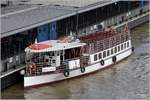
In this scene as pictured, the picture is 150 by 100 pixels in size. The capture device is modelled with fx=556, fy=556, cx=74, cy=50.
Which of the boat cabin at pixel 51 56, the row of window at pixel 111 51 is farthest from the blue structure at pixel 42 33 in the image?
the row of window at pixel 111 51

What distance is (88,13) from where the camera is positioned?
43.0m

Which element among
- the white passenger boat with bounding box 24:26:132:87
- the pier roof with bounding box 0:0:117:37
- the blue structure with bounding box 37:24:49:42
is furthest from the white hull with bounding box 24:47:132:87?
the blue structure with bounding box 37:24:49:42

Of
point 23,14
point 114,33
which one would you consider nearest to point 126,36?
point 114,33

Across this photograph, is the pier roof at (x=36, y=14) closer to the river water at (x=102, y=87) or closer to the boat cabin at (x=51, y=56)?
the boat cabin at (x=51, y=56)

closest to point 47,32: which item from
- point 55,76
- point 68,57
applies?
point 68,57

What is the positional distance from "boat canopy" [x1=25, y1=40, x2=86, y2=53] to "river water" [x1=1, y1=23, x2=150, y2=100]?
80.3 inches

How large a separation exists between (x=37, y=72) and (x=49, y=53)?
1800 mm

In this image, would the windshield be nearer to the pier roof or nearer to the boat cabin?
the boat cabin

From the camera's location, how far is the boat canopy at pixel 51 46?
33062 mm

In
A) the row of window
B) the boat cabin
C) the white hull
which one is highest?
the boat cabin

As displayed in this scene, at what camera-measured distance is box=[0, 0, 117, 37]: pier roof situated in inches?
1356

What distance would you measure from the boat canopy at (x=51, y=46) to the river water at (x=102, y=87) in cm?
204

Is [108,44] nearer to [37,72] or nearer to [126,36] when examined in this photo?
[126,36]

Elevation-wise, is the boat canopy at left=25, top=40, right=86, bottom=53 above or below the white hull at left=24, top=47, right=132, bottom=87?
above
